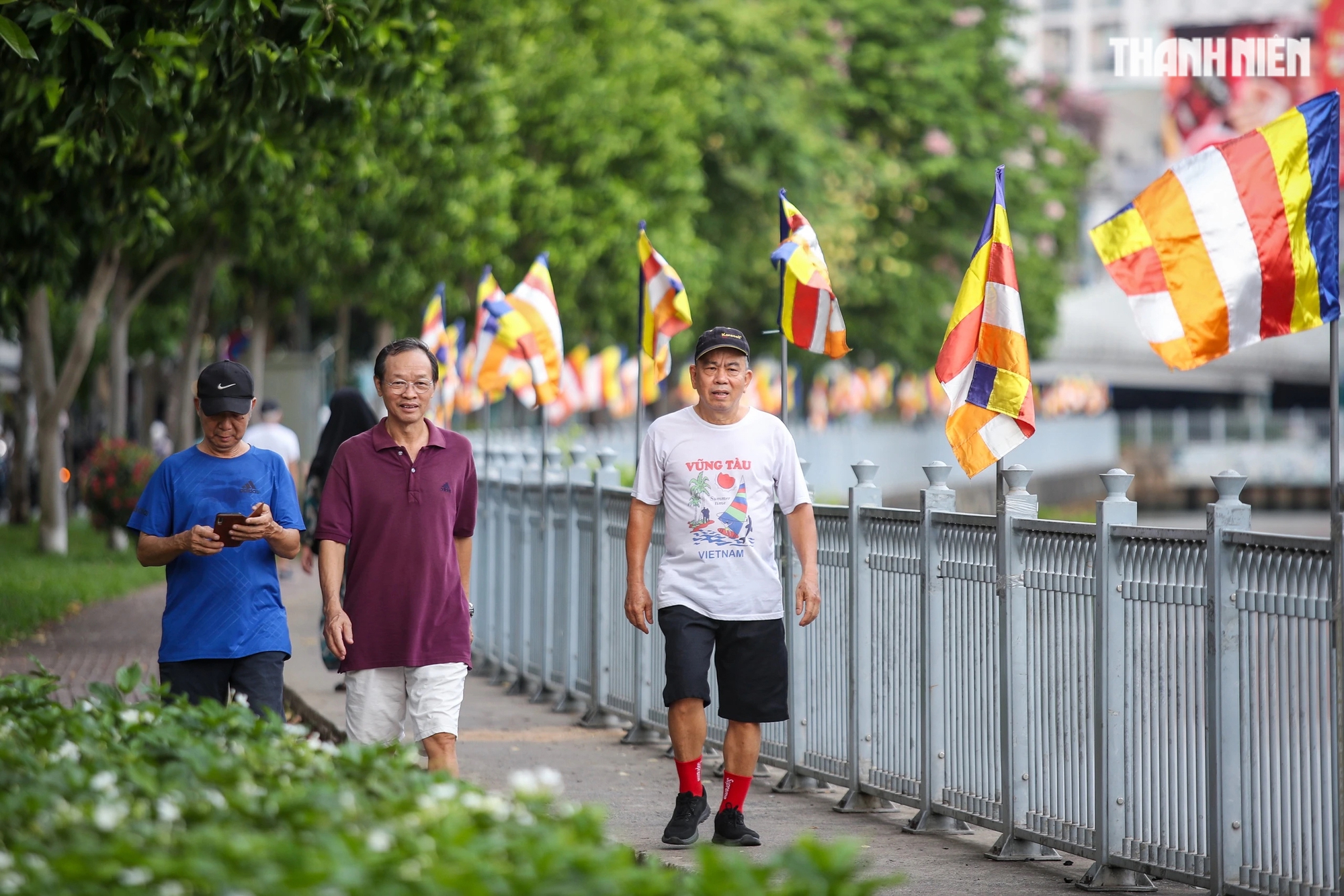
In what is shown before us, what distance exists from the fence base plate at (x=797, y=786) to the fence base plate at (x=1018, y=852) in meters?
1.65

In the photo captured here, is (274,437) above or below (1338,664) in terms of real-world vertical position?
above

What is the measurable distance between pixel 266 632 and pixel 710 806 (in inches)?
99.4

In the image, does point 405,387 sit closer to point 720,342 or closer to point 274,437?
point 720,342

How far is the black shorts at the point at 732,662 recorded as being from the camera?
6.92 m

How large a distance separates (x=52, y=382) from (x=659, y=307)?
48.0 feet

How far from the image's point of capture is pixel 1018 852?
712cm

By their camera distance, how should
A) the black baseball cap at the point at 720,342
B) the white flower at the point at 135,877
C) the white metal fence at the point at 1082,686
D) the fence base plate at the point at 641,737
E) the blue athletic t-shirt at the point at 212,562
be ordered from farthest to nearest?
1. the fence base plate at the point at 641,737
2. the black baseball cap at the point at 720,342
3. the blue athletic t-shirt at the point at 212,562
4. the white metal fence at the point at 1082,686
5. the white flower at the point at 135,877

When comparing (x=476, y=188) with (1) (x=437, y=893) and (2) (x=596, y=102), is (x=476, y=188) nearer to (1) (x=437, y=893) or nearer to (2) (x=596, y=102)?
(2) (x=596, y=102)

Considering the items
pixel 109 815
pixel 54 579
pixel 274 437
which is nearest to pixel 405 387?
pixel 109 815

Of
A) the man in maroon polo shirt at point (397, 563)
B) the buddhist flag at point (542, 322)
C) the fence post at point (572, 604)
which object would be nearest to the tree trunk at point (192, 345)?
the buddhist flag at point (542, 322)

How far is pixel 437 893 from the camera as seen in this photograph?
3035mm

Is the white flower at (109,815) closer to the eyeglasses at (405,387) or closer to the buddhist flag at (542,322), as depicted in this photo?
the eyeglasses at (405,387)

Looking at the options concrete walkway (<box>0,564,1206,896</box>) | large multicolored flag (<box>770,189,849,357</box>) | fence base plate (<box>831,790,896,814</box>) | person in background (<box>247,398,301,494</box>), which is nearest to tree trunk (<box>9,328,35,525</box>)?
person in background (<box>247,398,301,494</box>)

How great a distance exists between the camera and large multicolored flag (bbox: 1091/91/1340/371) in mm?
5844
